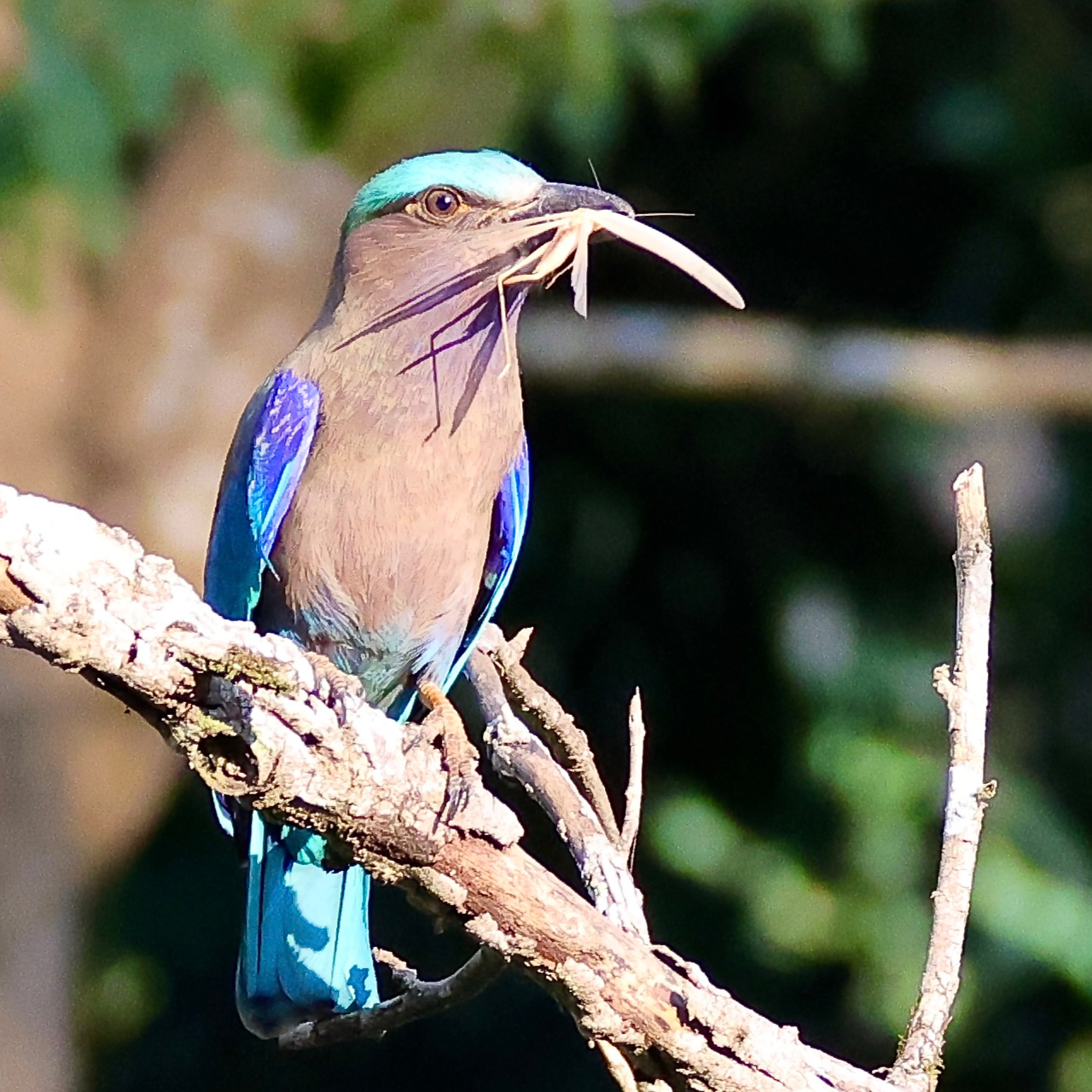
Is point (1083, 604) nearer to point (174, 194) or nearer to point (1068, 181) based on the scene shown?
point (1068, 181)

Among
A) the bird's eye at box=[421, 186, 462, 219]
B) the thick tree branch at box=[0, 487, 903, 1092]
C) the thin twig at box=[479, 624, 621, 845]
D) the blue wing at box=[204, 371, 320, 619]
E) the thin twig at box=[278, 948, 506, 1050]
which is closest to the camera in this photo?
the thick tree branch at box=[0, 487, 903, 1092]

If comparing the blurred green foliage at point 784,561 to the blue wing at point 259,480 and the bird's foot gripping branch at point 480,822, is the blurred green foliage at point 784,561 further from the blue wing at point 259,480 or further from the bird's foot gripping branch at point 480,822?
the bird's foot gripping branch at point 480,822

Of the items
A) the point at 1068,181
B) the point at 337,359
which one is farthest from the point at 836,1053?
the point at 337,359

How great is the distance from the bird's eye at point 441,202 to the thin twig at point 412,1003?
1.28 metres

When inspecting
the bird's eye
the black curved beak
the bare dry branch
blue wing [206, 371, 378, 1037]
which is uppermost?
the bird's eye

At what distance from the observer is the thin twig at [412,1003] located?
2654 mm

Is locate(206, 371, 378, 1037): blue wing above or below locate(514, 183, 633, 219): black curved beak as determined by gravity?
below

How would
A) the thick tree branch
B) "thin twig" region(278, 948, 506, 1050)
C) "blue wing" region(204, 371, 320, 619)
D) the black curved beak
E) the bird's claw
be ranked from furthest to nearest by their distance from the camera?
"blue wing" region(204, 371, 320, 619), the black curved beak, "thin twig" region(278, 948, 506, 1050), the bird's claw, the thick tree branch

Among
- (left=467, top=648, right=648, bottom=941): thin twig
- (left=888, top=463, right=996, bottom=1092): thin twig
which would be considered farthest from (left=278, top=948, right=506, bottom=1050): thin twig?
(left=888, top=463, right=996, bottom=1092): thin twig

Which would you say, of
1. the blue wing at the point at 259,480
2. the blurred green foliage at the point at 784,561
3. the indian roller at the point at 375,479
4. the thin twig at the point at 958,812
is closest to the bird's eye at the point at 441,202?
the indian roller at the point at 375,479

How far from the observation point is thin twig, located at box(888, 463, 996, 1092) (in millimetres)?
2443

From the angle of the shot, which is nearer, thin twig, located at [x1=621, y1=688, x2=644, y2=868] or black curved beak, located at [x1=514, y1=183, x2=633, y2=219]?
thin twig, located at [x1=621, y1=688, x2=644, y2=868]

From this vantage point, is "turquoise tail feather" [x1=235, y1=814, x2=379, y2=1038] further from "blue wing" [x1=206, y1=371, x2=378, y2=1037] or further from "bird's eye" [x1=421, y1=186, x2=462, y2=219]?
"bird's eye" [x1=421, y1=186, x2=462, y2=219]

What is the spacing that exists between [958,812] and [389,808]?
72 cm
